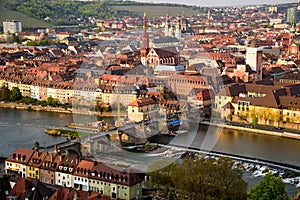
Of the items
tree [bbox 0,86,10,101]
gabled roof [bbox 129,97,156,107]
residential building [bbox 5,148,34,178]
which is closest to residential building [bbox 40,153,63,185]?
residential building [bbox 5,148,34,178]

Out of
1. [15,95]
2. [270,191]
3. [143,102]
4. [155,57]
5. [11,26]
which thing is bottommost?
[15,95]

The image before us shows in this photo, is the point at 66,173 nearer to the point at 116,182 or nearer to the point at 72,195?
the point at 116,182

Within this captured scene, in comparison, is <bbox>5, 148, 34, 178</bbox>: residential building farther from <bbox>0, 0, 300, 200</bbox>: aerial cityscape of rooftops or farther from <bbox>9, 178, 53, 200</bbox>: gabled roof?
<bbox>9, 178, 53, 200</bbox>: gabled roof

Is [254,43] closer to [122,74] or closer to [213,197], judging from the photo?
[122,74]

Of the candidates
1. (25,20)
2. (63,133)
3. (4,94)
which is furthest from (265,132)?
(25,20)

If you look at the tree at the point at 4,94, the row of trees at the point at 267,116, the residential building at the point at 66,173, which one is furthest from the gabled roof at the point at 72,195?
the tree at the point at 4,94

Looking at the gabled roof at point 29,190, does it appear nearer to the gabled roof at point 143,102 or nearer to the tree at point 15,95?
the gabled roof at point 143,102
